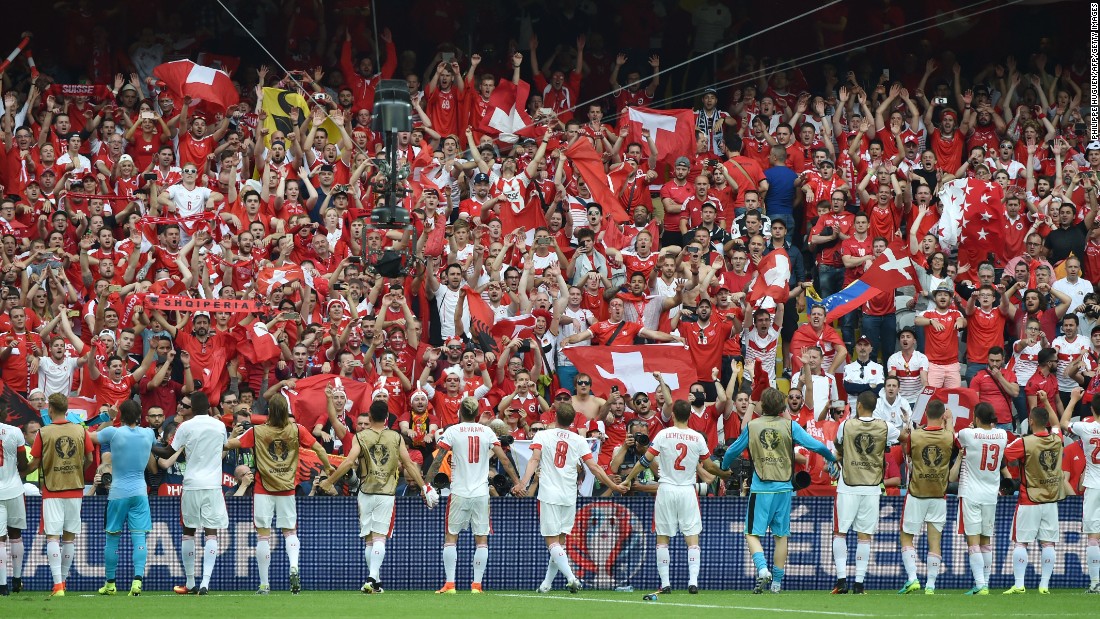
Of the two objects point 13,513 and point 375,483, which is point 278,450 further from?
point 13,513

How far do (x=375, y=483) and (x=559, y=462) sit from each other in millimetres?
1729

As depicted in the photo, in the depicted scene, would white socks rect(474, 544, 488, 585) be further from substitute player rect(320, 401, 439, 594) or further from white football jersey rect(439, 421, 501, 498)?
substitute player rect(320, 401, 439, 594)

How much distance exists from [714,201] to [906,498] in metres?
7.76

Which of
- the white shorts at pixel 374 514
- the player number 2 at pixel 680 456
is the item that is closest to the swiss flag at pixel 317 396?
the white shorts at pixel 374 514

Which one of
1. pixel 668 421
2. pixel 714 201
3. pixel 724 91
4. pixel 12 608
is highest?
pixel 724 91

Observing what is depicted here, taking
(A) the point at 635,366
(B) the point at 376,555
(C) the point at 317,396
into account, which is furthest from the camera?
(A) the point at 635,366

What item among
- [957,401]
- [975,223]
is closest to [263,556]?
[957,401]

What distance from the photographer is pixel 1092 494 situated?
48.0 ft

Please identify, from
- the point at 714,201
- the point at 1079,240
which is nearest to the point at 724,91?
the point at 714,201

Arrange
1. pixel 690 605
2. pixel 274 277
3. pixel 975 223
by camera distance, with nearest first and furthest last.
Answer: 1. pixel 690 605
2. pixel 274 277
3. pixel 975 223

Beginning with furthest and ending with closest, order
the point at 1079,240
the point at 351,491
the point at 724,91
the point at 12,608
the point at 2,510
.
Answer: the point at 724,91
the point at 1079,240
the point at 351,491
the point at 2,510
the point at 12,608

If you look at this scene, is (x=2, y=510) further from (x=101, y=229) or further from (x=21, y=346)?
(x=101, y=229)

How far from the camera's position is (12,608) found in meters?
12.8

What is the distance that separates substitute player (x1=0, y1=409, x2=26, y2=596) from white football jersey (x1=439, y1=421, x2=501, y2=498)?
12.8ft
